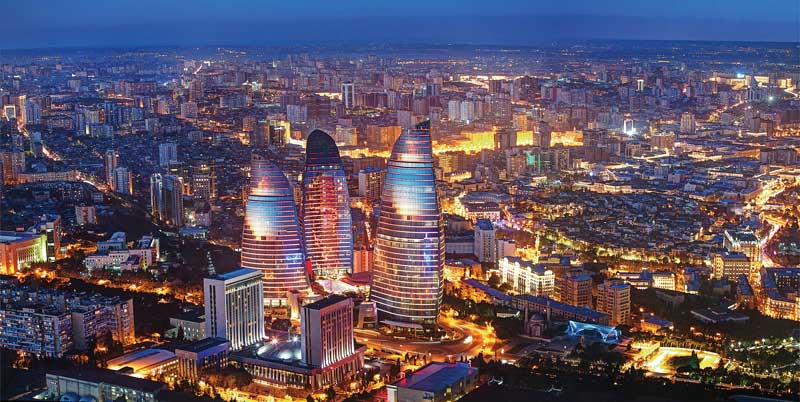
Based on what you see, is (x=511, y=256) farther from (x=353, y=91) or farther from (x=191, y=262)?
(x=353, y=91)

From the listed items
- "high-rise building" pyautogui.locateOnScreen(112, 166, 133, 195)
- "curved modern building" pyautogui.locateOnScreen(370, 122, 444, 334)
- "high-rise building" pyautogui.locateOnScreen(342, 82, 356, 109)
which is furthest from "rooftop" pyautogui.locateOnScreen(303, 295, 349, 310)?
"high-rise building" pyautogui.locateOnScreen(342, 82, 356, 109)

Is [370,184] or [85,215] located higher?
[370,184]

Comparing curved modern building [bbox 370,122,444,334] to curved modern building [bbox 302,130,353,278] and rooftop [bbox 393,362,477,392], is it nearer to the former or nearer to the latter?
curved modern building [bbox 302,130,353,278]

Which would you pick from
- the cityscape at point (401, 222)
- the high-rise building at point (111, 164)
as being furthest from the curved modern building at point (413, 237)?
the high-rise building at point (111, 164)

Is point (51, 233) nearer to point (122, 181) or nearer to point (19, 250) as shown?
point (19, 250)

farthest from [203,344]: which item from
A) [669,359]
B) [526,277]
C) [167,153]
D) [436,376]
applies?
[167,153]
